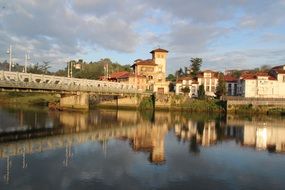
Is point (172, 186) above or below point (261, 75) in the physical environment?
below

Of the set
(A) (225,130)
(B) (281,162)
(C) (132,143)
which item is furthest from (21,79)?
(B) (281,162)

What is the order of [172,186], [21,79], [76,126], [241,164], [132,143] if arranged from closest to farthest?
[172,186]
[241,164]
[132,143]
[76,126]
[21,79]

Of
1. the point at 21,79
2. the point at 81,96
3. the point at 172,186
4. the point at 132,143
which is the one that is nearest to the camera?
the point at 172,186

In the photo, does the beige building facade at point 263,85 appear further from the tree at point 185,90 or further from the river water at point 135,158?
the river water at point 135,158

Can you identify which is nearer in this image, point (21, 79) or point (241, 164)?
point (241, 164)

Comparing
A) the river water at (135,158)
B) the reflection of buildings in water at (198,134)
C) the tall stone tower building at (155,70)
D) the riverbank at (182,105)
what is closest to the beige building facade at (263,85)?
the riverbank at (182,105)

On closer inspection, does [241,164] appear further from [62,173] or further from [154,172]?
[62,173]

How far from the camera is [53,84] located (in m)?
60.7

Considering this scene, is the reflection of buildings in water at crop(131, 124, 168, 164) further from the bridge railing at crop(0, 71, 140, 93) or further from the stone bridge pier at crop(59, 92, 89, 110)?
the stone bridge pier at crop(59, 92, 89, 110)

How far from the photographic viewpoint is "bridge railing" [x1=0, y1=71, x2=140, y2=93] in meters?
49.5

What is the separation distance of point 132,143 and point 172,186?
1693 cm

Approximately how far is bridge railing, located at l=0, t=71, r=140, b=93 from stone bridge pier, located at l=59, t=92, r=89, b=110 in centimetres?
257

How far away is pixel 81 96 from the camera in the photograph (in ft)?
252

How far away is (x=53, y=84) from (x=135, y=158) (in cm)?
3390
